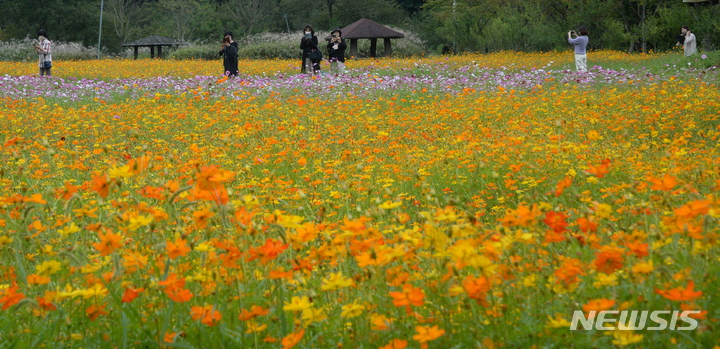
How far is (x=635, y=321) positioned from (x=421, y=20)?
44.7 meters

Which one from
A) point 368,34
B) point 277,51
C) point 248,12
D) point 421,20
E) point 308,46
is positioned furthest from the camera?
point 421,20

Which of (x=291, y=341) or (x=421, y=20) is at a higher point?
(x=421, y=20)

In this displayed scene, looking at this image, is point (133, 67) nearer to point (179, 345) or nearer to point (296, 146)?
point (296, 146)

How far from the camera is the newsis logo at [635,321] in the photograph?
1.45 metres

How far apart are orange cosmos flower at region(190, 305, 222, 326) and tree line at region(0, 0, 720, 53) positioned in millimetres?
23736

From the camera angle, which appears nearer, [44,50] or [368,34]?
[44,50]

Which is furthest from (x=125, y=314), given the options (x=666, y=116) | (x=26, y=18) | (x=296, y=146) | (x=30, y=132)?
(x=26, y=18)

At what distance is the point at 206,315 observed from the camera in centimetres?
Answer: 158

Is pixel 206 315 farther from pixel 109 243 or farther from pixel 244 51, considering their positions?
pixel 244 51

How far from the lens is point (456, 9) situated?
1175 inches

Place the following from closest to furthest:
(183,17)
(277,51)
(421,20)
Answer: (277,51) → (183,17) → (421,20)

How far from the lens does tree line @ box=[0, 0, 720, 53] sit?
24.0 metres

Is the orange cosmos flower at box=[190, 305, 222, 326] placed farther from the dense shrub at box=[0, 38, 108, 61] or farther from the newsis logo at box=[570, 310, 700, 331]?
the dense shrub at box=[0, 38, 108, 61]

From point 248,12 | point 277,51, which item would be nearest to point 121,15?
point 248,12
